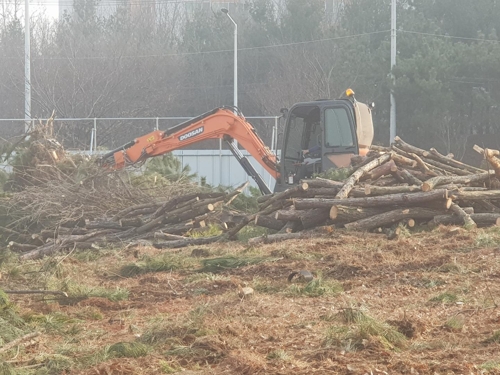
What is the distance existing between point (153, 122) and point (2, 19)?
64.6 feet

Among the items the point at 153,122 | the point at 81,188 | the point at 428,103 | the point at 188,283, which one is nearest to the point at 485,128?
the point at 428,103

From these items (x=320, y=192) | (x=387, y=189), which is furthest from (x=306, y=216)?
(x=387, y=189)

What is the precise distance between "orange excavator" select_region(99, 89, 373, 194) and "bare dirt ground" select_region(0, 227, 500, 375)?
16.0ft

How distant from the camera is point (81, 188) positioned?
1691 centimetres

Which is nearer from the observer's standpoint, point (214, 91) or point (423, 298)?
point (423, 298)

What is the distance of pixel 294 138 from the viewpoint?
19078 millimetres

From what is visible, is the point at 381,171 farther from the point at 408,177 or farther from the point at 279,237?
the point at 279,237

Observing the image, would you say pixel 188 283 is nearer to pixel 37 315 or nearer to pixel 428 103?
pixel 37 315

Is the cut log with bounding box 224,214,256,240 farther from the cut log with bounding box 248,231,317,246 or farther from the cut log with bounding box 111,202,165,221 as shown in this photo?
the cut log with bounding box 111,202,165,221

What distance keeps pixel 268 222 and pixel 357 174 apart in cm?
152

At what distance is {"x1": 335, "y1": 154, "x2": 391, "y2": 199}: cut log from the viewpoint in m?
13.9

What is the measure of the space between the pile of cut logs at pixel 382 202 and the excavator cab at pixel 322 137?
240cm

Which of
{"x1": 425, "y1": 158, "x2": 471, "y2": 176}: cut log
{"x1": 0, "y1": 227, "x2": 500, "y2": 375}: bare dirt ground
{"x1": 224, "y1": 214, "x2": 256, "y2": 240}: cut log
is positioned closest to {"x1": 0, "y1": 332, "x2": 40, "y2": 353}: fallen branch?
{"x1": 0, "y1": 227, "x2": 500, "y2": 375}: bare dirt ground

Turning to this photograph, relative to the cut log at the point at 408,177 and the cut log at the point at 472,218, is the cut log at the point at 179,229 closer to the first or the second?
the cut log at the point at 408,177
